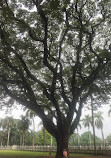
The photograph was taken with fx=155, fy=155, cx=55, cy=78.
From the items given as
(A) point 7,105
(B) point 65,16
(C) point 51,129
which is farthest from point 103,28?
(A) point 7,105

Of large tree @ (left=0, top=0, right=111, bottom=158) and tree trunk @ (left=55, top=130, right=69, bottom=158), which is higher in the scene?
large tree @ (left=0, top=0, right=111, bottom=158)

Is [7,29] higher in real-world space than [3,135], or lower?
higher

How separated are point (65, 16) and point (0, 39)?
18.2 feet

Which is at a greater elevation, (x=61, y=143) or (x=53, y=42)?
(x=53, y=42)

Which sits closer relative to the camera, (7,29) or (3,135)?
(7,29)

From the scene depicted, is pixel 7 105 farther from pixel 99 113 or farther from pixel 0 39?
pixel 99 113

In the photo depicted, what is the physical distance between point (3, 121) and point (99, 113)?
→ 4111cm

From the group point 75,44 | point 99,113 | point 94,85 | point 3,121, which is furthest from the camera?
point 3,121

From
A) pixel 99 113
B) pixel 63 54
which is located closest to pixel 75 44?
pixel 63 54

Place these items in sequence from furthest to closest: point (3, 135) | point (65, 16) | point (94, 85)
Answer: point (3, 135), point (94, 85), point (65, 16)

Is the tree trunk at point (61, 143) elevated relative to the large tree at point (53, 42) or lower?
lower

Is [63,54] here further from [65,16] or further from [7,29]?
[7,29]

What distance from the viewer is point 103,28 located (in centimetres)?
1380

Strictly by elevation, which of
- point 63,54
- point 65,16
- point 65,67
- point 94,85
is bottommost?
point 94,85
